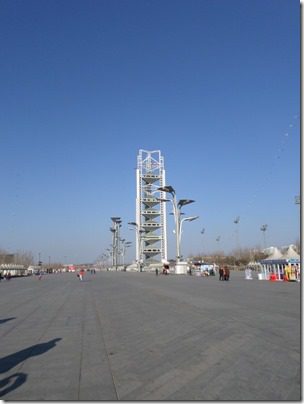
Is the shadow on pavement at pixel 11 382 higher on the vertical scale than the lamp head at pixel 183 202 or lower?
lower

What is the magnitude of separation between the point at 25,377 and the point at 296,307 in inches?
368

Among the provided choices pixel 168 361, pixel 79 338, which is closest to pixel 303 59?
pixel 168 361

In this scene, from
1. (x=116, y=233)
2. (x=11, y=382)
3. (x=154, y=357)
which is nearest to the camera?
(x=11, y=382)

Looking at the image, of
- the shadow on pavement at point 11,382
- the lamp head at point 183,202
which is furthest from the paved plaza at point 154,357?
the lamp head at point 183,202

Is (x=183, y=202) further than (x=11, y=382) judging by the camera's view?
Yes

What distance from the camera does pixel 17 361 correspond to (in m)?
6.59

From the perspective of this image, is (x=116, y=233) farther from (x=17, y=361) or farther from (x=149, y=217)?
(x=17, y=361)

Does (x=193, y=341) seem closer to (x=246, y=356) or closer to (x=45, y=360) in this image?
(x=246, y=356)

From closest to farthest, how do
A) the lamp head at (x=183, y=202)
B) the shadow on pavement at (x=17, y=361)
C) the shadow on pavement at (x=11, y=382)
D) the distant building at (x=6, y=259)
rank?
1. the shadow on pavement at (x=11, y=382)
2. the shadow on pavement at (x=17, y=361)
3. the lamp head at (x=183, y=202)
4. the distant building at (x=6, y=259)

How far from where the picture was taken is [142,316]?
11711 mm

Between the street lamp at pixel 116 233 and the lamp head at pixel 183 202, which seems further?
the street lamp at pixel 116 233

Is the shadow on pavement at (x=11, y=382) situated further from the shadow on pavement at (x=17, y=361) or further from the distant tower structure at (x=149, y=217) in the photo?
the distant tower structure at (x=149, y=217)

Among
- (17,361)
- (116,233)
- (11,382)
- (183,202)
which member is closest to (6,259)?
(116,233)

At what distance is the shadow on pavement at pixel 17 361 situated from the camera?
531 centimetres
